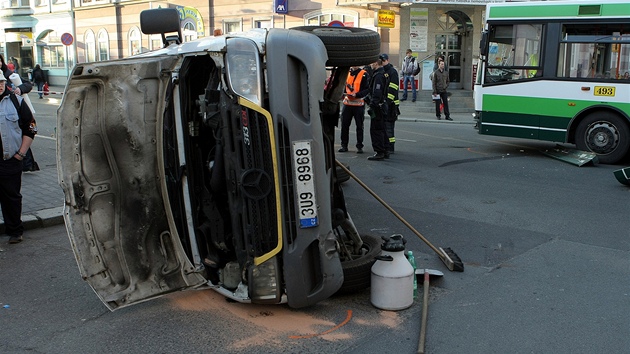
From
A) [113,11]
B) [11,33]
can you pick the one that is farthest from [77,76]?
[11,33]

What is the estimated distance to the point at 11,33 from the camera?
40.9 metres

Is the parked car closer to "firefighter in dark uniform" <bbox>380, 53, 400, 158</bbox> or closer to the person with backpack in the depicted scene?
"firefighter in dark uniform" <bbox>380, 53, 400, 158</bbox>

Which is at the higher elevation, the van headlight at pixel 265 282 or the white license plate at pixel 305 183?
the white license plate at pixel 305 183

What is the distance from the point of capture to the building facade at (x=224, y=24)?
24.2 m

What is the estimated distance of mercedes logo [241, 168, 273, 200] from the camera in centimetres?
407

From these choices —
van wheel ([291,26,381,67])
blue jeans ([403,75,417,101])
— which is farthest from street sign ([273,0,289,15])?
van wheel ([291,26,381,67])

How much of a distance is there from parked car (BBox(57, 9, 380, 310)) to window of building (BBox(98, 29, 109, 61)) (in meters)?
33.2

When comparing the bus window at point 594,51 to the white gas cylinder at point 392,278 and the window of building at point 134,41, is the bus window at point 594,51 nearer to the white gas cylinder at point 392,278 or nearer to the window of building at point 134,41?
the white gas cylinder at point 392,278

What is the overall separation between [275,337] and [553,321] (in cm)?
198

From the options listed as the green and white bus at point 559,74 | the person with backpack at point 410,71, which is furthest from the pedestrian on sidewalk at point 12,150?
the person with backpack at point 410,71

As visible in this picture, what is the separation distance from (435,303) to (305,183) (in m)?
1.55

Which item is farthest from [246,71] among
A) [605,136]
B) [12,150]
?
[605,136]

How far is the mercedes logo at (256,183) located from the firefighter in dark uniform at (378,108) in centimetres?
700

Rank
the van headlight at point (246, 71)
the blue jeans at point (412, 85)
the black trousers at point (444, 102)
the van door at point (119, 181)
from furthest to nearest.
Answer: the blue jeans at point (412, 85) → the black trousers at point (444, 102) → the van door at point (119, 181) → the van headlight at point (246, 71)
